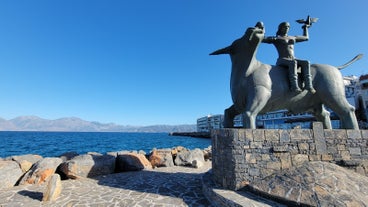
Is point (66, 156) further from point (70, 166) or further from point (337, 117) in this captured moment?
point (337, 117)

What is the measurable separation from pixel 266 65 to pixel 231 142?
2694mm

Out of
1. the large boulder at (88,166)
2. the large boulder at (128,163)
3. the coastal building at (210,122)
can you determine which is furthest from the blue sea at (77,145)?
the large boulder at (88,166)

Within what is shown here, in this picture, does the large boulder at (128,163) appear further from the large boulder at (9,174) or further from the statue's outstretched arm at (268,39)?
the statue's outstretched arm at (268,39)

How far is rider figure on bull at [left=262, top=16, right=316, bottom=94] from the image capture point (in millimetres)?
5499

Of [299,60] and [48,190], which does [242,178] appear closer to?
[299,60]

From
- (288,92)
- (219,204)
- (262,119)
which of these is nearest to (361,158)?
(288,92)

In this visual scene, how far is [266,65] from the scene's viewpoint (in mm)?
5793

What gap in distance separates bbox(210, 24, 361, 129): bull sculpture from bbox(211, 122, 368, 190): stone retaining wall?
2.02 feet

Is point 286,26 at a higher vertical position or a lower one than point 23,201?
higher

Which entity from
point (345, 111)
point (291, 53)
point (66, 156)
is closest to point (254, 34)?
point (291, 53)

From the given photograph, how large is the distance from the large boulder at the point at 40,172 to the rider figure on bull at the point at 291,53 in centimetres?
857

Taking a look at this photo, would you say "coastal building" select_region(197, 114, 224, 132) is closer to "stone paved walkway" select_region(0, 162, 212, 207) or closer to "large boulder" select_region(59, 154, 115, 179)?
"large boulder" select_region(59, 154, 115, 179)

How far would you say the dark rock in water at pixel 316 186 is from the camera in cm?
365

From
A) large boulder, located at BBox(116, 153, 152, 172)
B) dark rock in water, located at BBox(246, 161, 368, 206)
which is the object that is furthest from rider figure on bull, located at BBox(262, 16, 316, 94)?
large boulder, located at BBox(116, 153, 152, 172)
